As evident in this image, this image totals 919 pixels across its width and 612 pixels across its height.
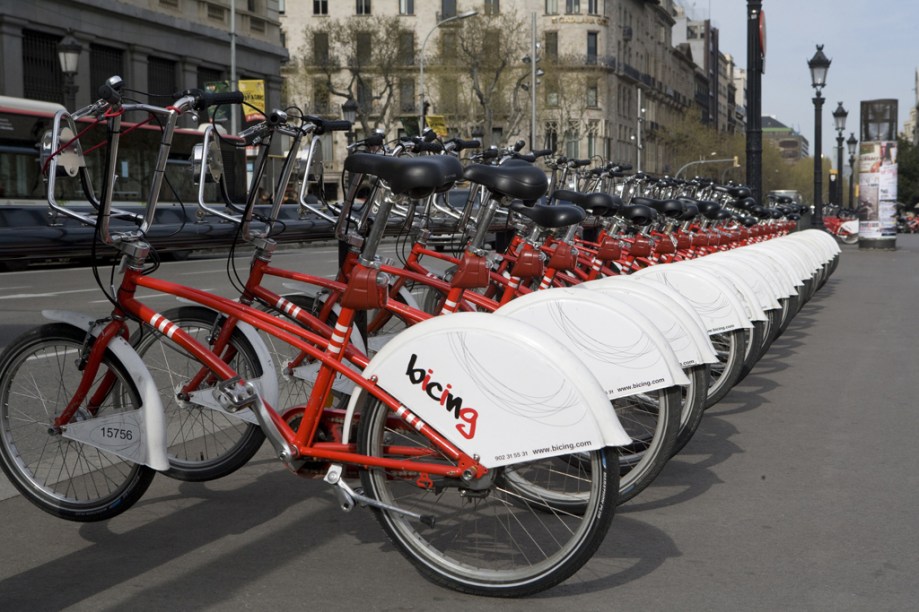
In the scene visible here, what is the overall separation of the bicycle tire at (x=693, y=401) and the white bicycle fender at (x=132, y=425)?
215cm

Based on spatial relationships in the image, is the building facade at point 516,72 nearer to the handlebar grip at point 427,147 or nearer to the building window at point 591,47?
the building window at point 591,47

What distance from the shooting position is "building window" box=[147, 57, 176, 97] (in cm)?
3692

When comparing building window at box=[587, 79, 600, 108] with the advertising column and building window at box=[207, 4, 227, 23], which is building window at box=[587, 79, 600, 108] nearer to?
building window at box=[207, 4, 227, 23]

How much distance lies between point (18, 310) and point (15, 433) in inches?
336

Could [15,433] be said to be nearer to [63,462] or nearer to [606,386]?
[63,462]

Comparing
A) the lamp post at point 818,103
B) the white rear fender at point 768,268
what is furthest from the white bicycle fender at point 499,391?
the lamp post at point 818,103

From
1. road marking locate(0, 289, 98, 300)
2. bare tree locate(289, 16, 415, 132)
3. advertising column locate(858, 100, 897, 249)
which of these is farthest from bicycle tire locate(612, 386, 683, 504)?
bare tree locate(289, 16, 415, 132)

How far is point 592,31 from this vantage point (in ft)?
276

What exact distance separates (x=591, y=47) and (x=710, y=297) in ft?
266

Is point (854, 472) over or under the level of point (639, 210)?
under

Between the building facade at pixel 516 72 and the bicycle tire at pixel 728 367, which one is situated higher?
the building facade at pixel 516 72

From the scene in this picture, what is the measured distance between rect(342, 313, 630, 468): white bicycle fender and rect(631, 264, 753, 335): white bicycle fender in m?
2.65

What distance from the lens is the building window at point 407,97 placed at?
2951 inches

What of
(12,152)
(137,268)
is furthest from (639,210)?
(12,152)
